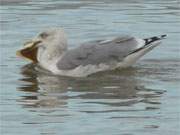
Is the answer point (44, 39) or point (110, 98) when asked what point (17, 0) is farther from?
point (110, 98)

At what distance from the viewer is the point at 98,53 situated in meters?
12.9

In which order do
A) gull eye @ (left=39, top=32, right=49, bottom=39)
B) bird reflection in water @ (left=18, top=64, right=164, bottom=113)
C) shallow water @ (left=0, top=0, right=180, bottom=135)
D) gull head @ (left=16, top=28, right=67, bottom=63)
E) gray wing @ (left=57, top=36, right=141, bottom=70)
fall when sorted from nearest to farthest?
→ shallow water @ (left=0, top=0, right=180, bottom=135) < bird reflection in water @ (left=18, top=64, right=164, bottom=113) < gray wing @ (left=57, top=36, right=141, bottom=70) < gull head @ (left=16, top=28, right=67, bottom=63) < gull eye @ (left=39, top=32, right=49, bottom=39)

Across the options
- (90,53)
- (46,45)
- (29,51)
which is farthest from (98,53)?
(29,51)

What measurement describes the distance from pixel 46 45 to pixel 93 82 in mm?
1325

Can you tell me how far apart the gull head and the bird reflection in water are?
0.27 metres

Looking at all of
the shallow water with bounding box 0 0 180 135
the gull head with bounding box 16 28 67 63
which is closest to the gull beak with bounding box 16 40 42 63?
the gull head with bounding box 16 28 67 63

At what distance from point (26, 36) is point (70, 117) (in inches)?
200

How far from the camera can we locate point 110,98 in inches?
438

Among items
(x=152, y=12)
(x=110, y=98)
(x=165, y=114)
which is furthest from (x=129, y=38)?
(x=152, y=12)

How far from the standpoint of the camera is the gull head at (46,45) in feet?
43.7

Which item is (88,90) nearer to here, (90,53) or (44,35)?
(90,53)

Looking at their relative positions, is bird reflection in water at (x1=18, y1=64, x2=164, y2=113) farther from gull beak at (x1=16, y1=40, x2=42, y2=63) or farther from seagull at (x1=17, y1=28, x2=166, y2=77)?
gull beak at (x1=16, y1=40, x2=42, y2=63)

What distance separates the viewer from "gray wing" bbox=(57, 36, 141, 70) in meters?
12.8

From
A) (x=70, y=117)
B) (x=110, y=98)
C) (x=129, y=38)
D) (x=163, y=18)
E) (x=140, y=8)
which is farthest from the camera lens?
(x=140, y=8)
